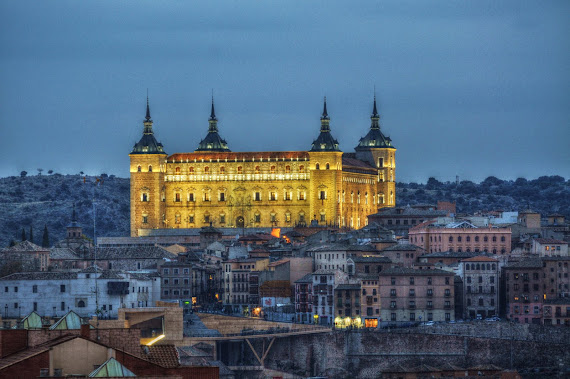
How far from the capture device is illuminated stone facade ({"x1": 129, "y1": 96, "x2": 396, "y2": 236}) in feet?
616

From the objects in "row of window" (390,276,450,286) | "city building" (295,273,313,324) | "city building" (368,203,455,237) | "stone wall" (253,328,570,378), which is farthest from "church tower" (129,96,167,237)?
"stone wall" (253,328,570,378)

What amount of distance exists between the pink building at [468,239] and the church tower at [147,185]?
57002mm

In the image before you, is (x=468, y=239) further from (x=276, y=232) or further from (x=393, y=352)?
(x=276, y=232)

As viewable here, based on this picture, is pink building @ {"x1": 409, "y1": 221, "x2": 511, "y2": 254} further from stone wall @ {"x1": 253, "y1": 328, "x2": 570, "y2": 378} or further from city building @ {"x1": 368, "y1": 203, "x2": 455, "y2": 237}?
stone wall @ {"x1": 253, "y1": 328, "x2": 570, "y2": 378}

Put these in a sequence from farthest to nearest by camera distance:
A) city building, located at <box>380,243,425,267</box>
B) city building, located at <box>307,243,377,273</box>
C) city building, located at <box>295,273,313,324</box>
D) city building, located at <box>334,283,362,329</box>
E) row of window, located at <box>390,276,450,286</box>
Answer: city building, located at <box>380,243,425,267</box> < city building, located at <box>307,243,377,273</box> < city building, located at <box>295,273,313,324</box> < city building, located at <box>334,283,362,329</box> < row of window, located at <box>390,276,450,286</box>

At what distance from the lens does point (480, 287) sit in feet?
389

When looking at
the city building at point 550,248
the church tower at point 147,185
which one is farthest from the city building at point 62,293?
the church tower at point 147,185

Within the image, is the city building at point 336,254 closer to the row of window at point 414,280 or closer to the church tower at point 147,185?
the row of window at point 414,280

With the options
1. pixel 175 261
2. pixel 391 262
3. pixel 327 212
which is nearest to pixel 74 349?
pixel 391 262

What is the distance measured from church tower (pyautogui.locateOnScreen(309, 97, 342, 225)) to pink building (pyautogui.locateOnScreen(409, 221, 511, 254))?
4488 cm

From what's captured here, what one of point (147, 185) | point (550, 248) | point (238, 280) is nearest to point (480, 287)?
point (550, 248)

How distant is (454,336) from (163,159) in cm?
9155

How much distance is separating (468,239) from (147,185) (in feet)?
213

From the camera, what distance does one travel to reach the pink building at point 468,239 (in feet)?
441
